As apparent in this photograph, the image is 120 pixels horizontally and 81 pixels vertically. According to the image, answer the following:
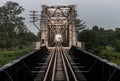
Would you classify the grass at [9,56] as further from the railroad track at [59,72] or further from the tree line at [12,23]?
the railroad track at [59,72]

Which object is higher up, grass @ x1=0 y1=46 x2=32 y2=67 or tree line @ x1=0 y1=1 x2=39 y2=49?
tree line @ x1=0 y1=1 x2=39 y2=49

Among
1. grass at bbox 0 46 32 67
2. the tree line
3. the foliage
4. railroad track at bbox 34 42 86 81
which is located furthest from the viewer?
the tree line

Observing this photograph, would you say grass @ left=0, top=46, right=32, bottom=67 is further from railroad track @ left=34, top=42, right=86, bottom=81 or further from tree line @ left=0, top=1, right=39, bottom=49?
railroad track @ left=34, top=42, right=86, bottom=81

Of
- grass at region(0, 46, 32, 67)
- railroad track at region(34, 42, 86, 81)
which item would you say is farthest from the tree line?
railroad track at region(34, 42, 86, 81)

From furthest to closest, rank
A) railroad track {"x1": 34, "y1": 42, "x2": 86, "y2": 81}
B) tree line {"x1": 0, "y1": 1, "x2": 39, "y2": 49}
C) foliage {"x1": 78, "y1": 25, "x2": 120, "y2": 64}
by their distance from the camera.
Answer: tree line {"x1": 0, "y1": 1, "x2": 39, "y2": 49}, foliage {"x1": 78, "y1": 25, "x2": 120, "y2": 64}, railroad track {"x1": 34, "y1": 42, "x2": 86, "y2": 81}

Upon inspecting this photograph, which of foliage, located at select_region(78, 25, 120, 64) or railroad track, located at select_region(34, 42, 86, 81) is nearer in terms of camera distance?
railroad track, located at select_region(34, 42, 86, 81)

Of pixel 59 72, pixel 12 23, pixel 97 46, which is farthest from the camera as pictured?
pixel 12 23

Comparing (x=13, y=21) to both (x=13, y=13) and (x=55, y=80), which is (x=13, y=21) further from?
(x=55, y=80)

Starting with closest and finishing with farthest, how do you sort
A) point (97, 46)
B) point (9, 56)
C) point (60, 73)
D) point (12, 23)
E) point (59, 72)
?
point (60, 73) → point (59, 72) → point (9, 56) → point (97, 46) → point (12, 23)

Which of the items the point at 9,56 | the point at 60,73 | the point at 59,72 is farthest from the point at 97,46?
the point at 60,73

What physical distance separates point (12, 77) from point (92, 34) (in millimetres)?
100248

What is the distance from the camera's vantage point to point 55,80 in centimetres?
1655

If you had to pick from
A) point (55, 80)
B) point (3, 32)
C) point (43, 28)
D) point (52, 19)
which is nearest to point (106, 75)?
point (55, 80)

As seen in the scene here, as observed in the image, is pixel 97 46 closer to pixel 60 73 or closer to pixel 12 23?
A: pixel 12 23
